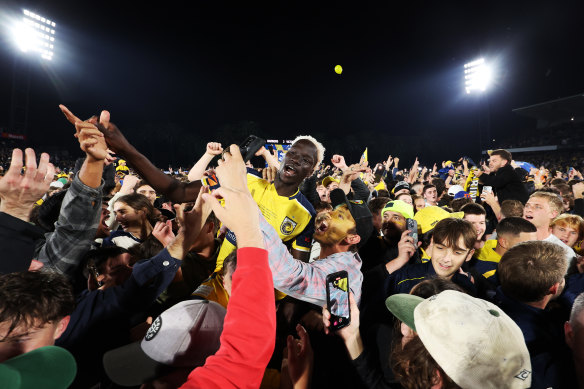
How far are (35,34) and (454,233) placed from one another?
32119mm

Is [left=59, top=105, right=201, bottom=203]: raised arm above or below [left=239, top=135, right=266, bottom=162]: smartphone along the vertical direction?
below

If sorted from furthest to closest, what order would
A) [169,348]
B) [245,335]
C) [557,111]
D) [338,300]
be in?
[557,111], [338,300], [169,348], [245,335]

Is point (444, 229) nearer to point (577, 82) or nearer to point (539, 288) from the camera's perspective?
point (539, 288)

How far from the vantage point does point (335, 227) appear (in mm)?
2436

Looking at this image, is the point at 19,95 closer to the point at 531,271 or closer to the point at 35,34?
the point at 35,34

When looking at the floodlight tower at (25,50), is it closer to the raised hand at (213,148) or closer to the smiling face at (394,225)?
the raised hand at (213,148)

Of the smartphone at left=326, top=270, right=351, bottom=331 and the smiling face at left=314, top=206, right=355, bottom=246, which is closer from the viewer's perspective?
the smartphone at left=326, top=270, right=351, bottom=331

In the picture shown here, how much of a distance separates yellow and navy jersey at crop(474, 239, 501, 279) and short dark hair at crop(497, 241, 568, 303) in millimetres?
1140

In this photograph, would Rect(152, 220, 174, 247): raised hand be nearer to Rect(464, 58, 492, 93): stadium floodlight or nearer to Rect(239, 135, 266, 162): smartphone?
Rect(239, 135, 266, 162): smartphone

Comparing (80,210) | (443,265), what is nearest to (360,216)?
(443,265)

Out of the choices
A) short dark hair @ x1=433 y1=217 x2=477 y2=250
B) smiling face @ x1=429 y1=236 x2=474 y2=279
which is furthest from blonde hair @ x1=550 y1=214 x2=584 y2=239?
smiling face @ x1=429 y1=236 x2=474 y2=279

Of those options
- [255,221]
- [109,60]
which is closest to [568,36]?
[255,221]

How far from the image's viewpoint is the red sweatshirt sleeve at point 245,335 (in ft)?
3.03

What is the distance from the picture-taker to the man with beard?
372cm
